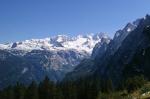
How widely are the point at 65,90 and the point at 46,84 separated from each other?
54.9 ft

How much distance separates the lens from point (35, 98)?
A: 14012 cm

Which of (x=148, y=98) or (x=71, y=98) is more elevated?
(x=71, y=98)

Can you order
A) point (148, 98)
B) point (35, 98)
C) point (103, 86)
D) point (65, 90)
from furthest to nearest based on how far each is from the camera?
point (103, 86) → point (65, 90) → point (35, 98) → point (148, 98)

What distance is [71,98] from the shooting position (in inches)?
5659

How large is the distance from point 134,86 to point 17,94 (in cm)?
7884

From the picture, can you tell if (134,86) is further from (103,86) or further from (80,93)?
(103,86)

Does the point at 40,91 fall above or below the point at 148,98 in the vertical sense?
above

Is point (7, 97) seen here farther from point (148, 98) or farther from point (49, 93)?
point (148, 98)

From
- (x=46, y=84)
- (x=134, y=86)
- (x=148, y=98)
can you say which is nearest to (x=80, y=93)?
(x=46, y=84)

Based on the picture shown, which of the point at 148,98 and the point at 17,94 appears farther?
the point at 17,94

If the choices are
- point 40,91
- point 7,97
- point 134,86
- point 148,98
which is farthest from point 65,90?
point 148,98

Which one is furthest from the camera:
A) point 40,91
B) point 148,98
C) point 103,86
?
point 103,86

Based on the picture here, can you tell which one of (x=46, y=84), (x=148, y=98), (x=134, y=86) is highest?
(x=46, y=84)

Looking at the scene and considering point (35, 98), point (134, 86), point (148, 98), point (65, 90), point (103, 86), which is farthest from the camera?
point (103, 86)
